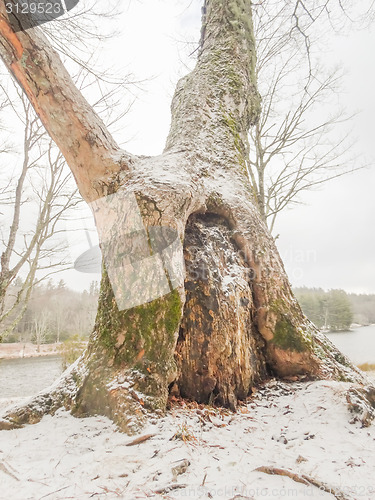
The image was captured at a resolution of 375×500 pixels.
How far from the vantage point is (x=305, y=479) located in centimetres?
98

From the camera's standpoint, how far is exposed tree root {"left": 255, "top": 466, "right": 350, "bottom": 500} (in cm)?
92

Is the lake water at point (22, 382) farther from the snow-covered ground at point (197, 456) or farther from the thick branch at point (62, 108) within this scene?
the snow-covered ground at point (197, 456)

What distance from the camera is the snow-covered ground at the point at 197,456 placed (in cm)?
93

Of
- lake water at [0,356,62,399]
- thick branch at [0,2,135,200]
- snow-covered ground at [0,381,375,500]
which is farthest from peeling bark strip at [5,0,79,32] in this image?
lake water at [0,356,62,399]

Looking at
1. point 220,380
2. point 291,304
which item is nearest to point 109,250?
point 220,380

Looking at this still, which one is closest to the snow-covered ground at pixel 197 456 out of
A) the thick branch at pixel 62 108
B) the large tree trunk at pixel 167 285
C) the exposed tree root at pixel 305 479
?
the exposed tree root at pixel 305 479

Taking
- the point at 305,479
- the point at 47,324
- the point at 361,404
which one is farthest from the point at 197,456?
the point at 47,324

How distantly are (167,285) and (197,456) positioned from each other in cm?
92

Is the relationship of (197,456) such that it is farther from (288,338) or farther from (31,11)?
(31,11)

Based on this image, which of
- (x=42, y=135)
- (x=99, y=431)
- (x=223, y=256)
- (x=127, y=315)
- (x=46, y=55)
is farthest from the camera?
(x=42, y=135)

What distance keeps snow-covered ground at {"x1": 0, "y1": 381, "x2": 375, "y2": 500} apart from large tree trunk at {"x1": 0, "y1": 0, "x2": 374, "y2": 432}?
0.16 meters

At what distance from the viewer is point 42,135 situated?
4535 mm

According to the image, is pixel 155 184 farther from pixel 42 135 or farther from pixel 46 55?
pixel 42 135

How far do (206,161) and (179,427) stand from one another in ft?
7.83
